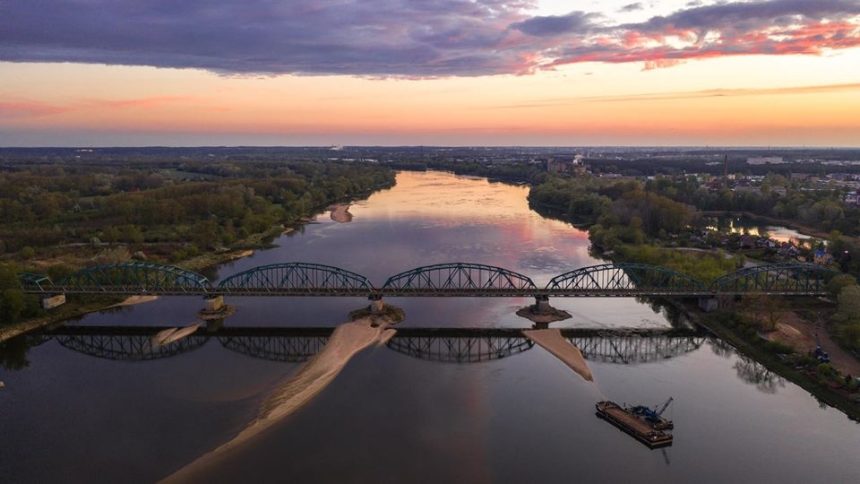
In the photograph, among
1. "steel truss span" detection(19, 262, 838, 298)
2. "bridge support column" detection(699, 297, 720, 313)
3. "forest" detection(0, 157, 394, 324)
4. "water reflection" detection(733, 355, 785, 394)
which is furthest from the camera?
"forest" detection(0, 157, 394, 324)

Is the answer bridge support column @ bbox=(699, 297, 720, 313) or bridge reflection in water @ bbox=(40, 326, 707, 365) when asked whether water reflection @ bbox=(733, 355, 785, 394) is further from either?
bridge support column @ bbox=(699, 297, 720, 313)

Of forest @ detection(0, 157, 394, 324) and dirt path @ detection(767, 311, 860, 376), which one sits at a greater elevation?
forest @ detection(0, 157, 394, 324)

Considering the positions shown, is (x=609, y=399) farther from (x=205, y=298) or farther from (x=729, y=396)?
(x=205, y=298)

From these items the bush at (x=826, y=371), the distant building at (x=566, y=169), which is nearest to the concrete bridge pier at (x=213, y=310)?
the bush at (x=826, y=371)

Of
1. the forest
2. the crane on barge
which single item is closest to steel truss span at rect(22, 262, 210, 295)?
the forest

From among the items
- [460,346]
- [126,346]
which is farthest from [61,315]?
[460,346]

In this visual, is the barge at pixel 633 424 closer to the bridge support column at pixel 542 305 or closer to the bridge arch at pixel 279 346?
the bridge support column at pixel 542 305

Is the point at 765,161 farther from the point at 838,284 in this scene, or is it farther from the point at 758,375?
the point at 758,375
